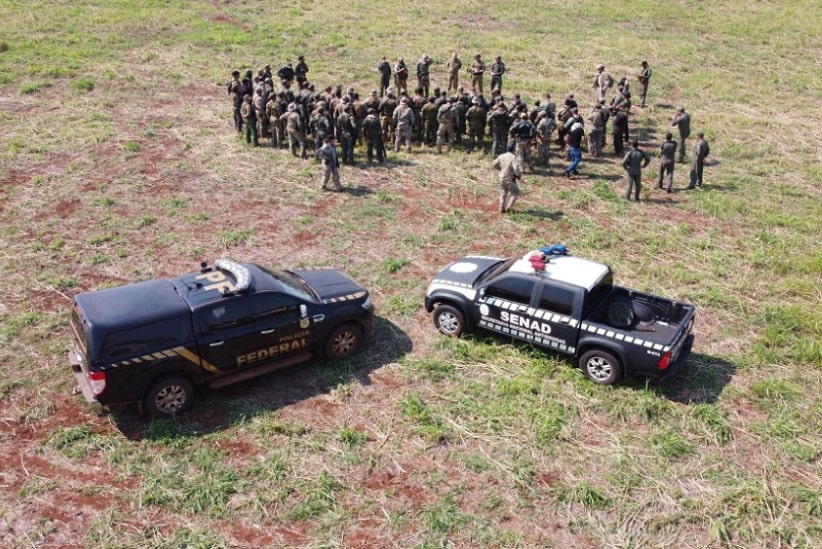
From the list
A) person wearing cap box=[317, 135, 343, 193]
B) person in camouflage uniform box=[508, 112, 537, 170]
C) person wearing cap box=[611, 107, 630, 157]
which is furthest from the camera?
person wearing cap box=[611, 107, 630, 157]

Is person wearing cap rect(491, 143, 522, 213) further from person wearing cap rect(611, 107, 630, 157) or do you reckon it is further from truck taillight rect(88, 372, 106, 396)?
truck taillight rect(88, 372, 106, 396)

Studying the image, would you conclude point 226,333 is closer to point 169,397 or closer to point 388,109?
point 169,397

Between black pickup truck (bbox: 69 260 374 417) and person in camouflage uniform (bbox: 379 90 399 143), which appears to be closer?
black pickup truck (bbox: 69 260 374 417)

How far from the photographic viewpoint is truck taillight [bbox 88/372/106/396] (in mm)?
9195

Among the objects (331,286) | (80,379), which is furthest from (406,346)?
(80,379)

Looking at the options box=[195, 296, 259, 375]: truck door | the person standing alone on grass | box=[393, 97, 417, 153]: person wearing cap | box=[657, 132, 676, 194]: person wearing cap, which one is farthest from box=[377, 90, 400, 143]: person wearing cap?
box=[195, 296, 259, 375]: truck door

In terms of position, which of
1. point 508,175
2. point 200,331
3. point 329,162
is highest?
point 508,175

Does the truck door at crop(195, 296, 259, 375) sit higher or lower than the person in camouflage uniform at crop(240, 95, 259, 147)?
lower

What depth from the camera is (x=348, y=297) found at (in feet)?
37.3

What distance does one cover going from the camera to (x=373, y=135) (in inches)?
761

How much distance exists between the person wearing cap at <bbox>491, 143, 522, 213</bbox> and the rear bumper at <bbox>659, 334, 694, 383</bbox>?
6672 mm

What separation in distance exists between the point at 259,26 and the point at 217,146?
1529 centimetres

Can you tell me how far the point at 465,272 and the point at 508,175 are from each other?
480cm

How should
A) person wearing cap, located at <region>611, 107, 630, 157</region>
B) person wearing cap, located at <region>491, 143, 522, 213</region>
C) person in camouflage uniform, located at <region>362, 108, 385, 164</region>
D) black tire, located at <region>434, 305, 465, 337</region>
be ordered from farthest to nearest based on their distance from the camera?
1. person wearing cap, located at <region>611, 107, 630, 157</region>
2. person in camouflage uniform, located at <region>362, 108, 385, 164</region>
3. person wearing cap, located at <region>491, 143, 522, 213</region>
4. black tire, located at <region>434, 305, 465, 337</region>
